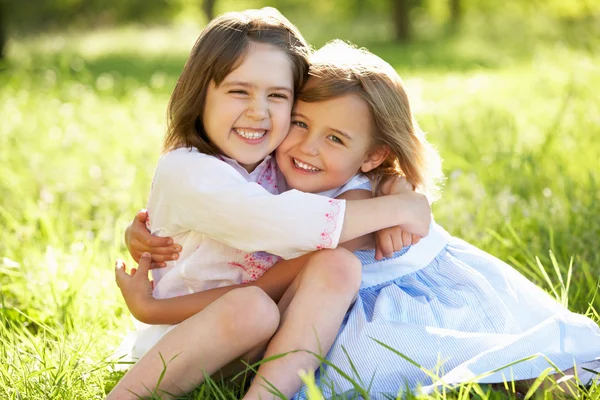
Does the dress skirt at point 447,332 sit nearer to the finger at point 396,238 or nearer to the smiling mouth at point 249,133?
the finger at point 396,238

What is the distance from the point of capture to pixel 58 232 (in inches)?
144

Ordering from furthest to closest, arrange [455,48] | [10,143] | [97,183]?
1. [455,48]
2. [10,143]
3. [97,183]

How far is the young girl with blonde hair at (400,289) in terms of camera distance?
2074mm

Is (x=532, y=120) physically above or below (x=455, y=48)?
above

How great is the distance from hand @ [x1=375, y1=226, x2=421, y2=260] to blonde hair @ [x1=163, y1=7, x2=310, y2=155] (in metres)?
0.57

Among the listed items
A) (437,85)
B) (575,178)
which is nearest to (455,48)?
(437,85)

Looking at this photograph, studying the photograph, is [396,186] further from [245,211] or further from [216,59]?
[216,59]

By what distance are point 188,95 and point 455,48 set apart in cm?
1279

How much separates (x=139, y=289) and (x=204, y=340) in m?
0.41

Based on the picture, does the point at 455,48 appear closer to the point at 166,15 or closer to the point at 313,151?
the point at 313,151

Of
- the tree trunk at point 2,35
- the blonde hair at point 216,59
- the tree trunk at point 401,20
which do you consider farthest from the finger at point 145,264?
the tree trunk at point 401,20

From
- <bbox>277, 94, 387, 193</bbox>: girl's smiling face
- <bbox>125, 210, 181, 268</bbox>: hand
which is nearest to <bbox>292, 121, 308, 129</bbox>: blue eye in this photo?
<bbox>277, 94, 387, 193</bbox>: girl's smiling face

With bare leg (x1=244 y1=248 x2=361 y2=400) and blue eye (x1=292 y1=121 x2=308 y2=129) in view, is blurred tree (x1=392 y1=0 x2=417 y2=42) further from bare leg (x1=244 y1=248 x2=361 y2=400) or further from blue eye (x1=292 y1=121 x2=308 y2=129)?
bare leg (x1=244 y1=248 x2=361 y2=400)

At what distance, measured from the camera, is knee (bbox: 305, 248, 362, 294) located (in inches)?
82.4
